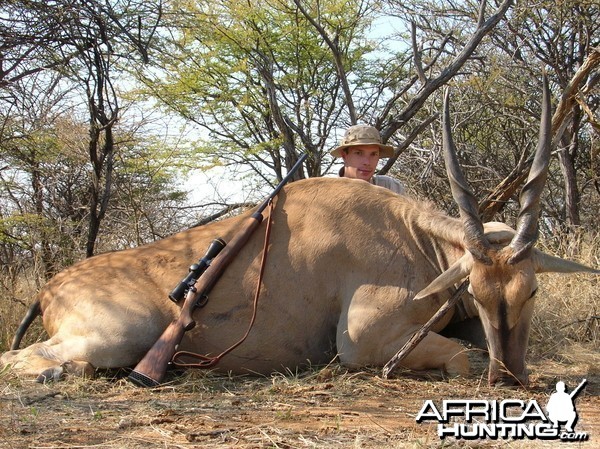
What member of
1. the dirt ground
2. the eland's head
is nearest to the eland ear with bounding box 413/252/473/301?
the eland's head

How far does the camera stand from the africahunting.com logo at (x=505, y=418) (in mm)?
3141

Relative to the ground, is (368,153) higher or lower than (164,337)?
higher

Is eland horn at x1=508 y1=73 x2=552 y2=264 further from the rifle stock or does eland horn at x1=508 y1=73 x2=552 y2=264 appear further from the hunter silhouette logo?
the rifle stock

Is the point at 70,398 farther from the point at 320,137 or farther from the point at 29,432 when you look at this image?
the point at 320,137

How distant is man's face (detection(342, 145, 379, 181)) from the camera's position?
661 centimetres

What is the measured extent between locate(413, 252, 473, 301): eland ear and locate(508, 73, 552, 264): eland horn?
30cm

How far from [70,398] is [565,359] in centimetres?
343

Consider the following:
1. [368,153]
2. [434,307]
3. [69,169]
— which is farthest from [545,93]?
[69,169]

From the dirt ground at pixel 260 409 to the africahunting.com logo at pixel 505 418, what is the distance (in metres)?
0.06

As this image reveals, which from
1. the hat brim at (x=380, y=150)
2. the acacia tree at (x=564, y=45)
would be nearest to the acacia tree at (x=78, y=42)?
the hat brim at (x=380, y=150)

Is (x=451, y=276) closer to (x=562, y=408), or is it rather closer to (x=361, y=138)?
(x=562, y=408)

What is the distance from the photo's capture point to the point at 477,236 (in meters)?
4.32

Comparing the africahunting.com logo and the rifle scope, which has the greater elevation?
the rifle scope

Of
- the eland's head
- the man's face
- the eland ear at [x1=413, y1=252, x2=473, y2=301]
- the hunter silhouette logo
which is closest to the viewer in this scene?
the hunter silhouette logo
